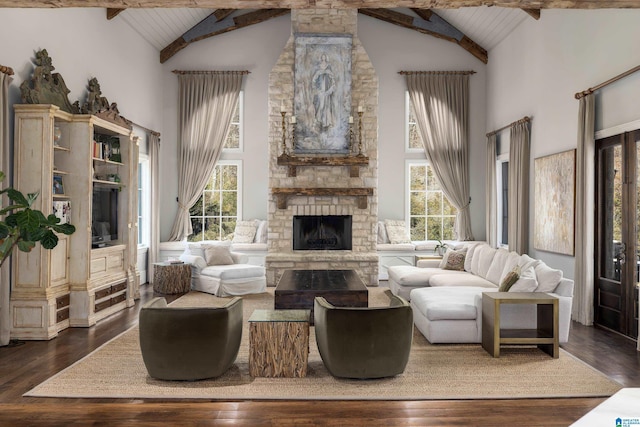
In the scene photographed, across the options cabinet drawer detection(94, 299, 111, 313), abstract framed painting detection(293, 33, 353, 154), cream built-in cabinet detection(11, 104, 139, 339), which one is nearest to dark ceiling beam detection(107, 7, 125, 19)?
cream built-in cabinet detection(11, 104, 139, 339)

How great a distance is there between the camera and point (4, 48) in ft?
17.4

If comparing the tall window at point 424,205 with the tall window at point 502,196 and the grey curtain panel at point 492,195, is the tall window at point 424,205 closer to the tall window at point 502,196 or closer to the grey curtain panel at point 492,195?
the grey curtain panel at point 492,195

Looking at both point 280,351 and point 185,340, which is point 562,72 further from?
point 185,340

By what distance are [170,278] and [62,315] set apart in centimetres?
262

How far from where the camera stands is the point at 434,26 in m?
9.83

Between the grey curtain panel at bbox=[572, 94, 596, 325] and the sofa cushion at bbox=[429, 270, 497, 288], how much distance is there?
974mm

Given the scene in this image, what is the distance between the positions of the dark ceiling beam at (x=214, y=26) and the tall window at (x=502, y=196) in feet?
16.1

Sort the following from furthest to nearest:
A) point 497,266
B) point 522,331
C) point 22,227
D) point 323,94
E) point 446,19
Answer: point 446,19, point 323,94, point 497,266, point 522,331, point 22,227

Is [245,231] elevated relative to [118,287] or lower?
elevated

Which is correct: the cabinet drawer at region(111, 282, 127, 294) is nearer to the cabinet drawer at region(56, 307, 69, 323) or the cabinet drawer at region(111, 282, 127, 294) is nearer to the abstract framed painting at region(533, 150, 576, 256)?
the cabinet drawer at region(56, 307, 69, 323)

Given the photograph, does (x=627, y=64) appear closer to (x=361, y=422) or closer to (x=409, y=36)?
(x=361, y=422)

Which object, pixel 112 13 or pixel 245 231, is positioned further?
pixel 245 231

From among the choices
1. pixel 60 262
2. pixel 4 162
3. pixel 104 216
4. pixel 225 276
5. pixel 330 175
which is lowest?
pixel 225 276

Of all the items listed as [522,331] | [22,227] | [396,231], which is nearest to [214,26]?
[396,231]
